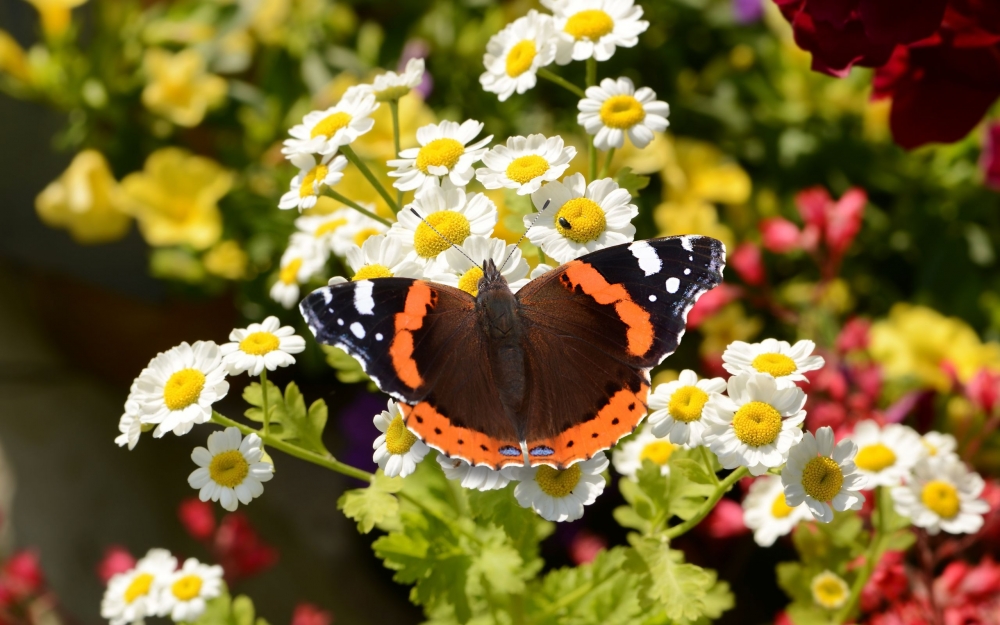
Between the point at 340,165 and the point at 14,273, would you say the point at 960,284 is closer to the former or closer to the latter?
the point at 340,165

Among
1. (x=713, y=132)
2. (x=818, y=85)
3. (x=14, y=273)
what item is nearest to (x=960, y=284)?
(x=818, y=85)

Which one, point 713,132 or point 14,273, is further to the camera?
point 14,273

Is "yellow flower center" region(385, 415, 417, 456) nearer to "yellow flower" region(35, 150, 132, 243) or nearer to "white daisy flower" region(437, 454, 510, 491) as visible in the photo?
"white daisy flower" region(437, 454, 510, 491)

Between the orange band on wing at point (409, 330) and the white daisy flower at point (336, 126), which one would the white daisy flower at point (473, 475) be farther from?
the white daisy flower at point (336, 126)

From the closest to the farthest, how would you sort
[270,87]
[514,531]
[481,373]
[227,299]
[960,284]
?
[514,531]
[481,373]
[960,284]
[270,87]
[227,299]

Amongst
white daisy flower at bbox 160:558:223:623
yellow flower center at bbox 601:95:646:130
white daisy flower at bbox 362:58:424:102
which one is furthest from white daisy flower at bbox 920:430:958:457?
white daisy flower at bbox 160:558:223:623

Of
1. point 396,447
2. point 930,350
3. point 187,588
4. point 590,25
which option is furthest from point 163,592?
point 930,350

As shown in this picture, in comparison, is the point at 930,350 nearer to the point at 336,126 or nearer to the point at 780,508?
the point at 780,508
